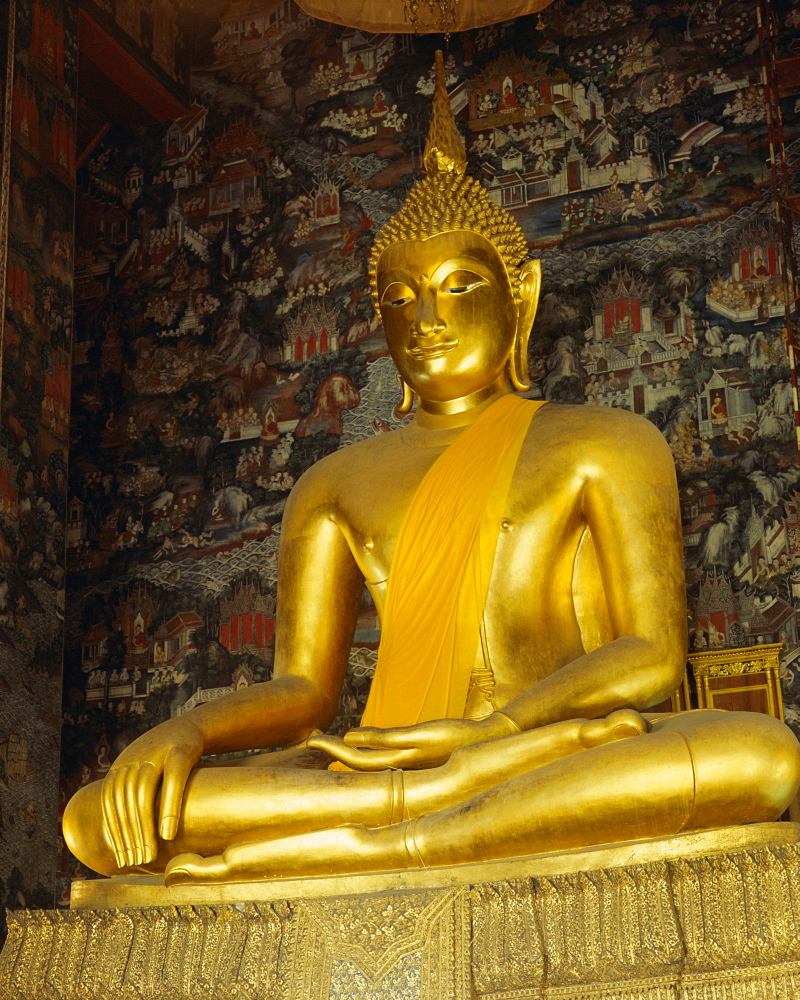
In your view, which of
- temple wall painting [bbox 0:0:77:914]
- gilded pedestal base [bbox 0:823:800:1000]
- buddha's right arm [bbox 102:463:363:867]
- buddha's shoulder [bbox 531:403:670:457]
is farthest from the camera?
temple wall painting [bbox 0:0:77:914]

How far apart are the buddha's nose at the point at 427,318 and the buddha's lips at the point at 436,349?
0.13 ft

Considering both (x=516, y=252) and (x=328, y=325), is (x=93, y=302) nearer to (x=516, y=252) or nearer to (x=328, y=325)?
(x=328, y=325)

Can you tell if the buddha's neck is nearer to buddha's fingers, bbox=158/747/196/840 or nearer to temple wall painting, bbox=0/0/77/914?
buddha's fingers, bbox=158/747/196/840

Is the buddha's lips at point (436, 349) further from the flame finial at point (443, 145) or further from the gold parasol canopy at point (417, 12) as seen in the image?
the gold parasol canopy at point (417, 12)

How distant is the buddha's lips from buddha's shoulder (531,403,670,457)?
37 cm

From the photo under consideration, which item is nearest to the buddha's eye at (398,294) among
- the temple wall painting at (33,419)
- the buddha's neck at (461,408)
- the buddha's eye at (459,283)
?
the buddha's eye at (459,283)

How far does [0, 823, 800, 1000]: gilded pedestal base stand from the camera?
257 cm

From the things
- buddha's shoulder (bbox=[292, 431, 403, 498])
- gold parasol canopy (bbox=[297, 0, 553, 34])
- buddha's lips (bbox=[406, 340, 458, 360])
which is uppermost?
gold parasol canopy (bbox=[297, 0, 553, 34])

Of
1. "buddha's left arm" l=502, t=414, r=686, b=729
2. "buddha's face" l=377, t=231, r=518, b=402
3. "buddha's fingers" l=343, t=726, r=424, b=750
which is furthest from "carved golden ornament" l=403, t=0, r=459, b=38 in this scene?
"buddha's fingers" l=343, t=726, r=424, b=750

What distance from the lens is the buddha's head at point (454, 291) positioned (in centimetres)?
417

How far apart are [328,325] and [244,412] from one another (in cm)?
49

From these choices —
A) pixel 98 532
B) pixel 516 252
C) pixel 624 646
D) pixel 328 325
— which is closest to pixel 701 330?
pixel 516 252

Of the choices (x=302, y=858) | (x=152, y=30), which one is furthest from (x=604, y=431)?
(x=152, y=30)

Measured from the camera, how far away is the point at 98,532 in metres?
5.84
